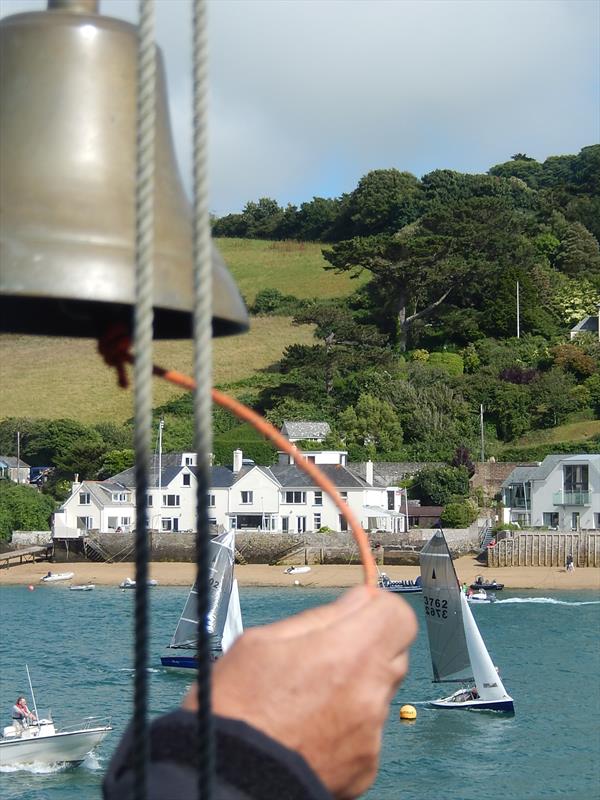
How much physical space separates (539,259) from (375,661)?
101099mm

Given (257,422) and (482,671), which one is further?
(482,671)

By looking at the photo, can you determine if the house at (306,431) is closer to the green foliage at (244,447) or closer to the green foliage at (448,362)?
the green foliage at (244,447)

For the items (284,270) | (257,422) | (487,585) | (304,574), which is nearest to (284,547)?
(304,574)

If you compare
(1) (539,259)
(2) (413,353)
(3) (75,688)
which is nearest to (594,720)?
(3) (75,688)

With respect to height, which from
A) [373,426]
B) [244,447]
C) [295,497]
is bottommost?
[295,497]

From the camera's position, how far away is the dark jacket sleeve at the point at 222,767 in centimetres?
169

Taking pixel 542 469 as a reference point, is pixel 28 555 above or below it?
below

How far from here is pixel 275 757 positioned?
67.7 inches

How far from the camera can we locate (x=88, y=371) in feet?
321

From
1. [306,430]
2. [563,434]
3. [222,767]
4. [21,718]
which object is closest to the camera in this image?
[222,767]

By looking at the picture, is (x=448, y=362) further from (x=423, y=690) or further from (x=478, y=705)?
(x=478, y=705)

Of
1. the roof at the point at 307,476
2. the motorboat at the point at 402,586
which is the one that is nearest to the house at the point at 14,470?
the roof at the point at 307,476

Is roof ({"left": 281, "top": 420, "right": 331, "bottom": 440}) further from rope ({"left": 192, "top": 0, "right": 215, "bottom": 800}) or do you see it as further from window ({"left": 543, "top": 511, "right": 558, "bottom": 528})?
rope ({"left": 192, "top": 0, "right": 215, "bottom": 800})

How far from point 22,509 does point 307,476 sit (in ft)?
61.0
